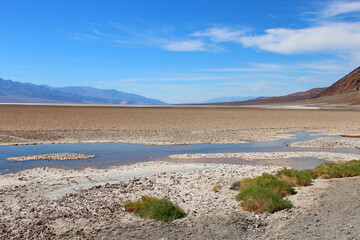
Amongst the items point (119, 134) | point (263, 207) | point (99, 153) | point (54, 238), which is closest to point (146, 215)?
point (54, 238)

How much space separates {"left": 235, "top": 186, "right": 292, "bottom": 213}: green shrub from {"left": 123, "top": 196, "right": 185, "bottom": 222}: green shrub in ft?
5.86

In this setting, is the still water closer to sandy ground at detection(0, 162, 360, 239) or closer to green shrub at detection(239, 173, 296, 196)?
sandy ground at detection(0, 162, 360, 239)

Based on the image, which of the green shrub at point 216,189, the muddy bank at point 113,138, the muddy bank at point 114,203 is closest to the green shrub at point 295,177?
the muddy bank at point 114,203

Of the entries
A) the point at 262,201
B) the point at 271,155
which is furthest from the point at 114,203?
the point at 271,155

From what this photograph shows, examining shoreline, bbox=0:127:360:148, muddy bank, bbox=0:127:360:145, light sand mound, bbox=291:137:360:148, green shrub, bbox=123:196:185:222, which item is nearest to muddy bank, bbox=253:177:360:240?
green shrub, bbox=123:196:185:222

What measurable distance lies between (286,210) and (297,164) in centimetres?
792

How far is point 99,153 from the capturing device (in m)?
19.5

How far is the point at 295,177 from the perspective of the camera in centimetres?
1241

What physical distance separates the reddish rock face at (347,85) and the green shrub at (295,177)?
5707 inches

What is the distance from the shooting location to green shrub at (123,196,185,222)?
28.4 ft

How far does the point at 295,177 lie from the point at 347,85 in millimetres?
157060

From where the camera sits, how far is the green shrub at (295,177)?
1213 centimetres

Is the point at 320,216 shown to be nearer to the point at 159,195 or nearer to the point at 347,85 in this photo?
the point at 159,195

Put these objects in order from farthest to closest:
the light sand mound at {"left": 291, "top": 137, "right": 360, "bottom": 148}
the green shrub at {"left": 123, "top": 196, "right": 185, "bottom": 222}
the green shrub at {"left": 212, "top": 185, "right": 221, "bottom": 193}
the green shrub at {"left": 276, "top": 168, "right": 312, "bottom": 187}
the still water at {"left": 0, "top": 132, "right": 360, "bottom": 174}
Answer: the light sand mound at {"left": 291, "top": 137, "right": 360, "bottom": 148} < the still water at {"left": 0, "top": 132, "right": 360, "bottom": 174} < the green shrub at {"left": 276, "top": 168, "right": 312, "bottom": 187} < the green shrub at {"left": 212, "top": 185, "right": 221, "bottom": 193} < the green shrub at {"left": 123, "top": 196, "right": 185, "bottom": 222}
